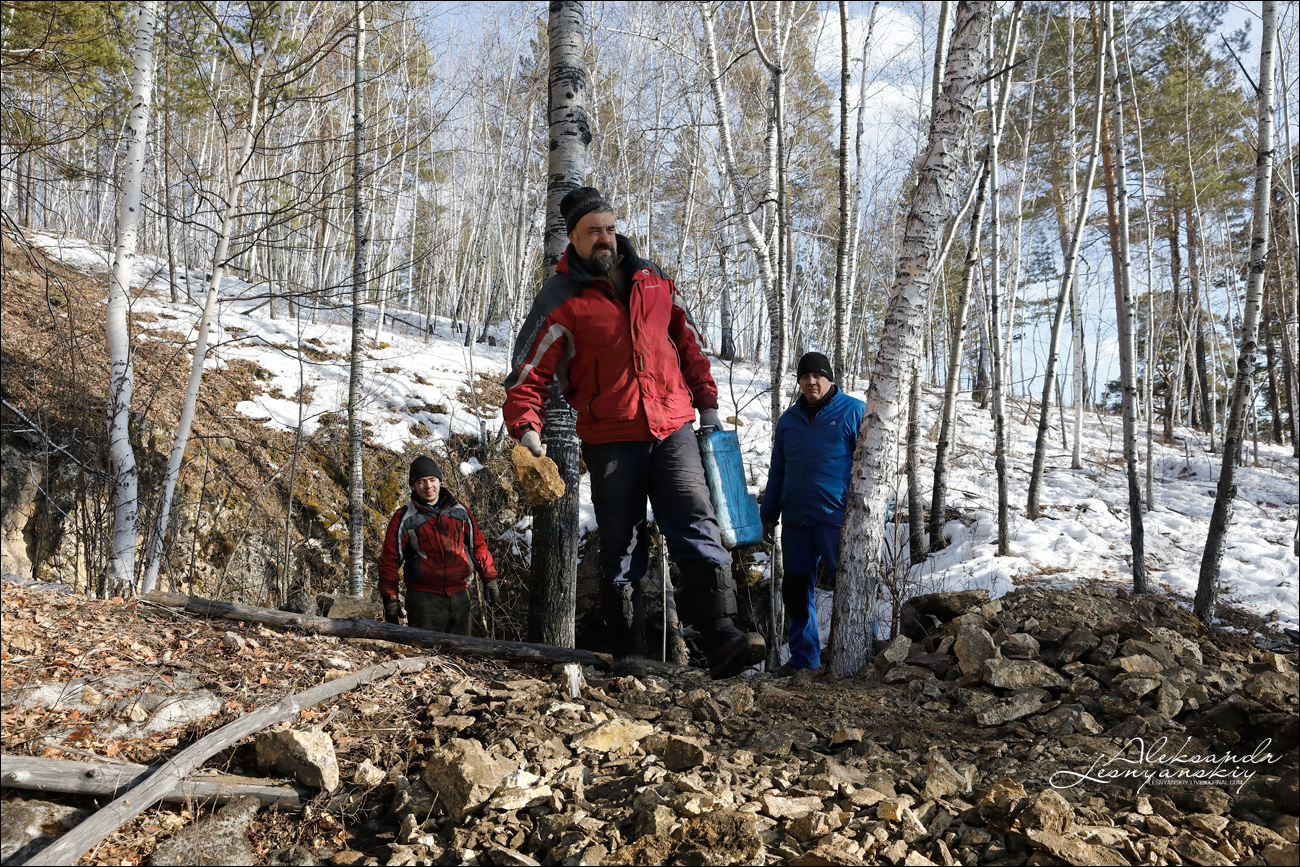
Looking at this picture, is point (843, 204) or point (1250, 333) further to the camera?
point (1250, 333)

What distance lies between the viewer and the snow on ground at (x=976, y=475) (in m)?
7.04

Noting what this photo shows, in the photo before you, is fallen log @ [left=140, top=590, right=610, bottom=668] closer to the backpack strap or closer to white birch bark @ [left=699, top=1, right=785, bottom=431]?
the backpack strap

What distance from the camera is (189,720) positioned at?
2.21m

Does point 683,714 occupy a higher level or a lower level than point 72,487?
lower

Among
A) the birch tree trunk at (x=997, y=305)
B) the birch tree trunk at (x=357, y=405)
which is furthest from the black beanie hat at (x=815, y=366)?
the birch tree trunk at (x=357, y=405)

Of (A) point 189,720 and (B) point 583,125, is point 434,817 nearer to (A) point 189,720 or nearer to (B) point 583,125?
(A) point 189,720

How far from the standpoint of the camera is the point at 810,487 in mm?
4156

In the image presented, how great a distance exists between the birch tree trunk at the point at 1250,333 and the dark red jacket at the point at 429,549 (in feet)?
18.1

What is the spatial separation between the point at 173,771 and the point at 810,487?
→ 10.8 feet

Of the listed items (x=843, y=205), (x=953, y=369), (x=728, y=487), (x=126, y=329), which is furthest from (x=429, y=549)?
(x=953, y=369)

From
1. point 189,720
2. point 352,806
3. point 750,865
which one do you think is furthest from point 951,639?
point 189,720

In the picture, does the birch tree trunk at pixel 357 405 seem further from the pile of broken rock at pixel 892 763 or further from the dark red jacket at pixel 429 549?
the pile of broken rock at pixel 892 763

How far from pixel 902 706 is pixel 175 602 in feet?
10.8

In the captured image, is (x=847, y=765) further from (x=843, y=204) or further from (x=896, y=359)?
(x=843, y=204)
